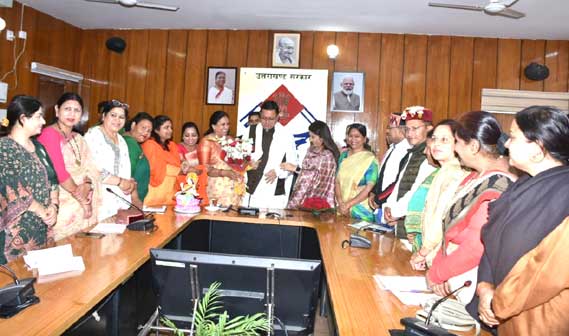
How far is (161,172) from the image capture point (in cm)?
390

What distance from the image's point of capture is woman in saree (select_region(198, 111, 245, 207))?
3.95 m

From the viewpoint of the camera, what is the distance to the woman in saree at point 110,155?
3.37 m

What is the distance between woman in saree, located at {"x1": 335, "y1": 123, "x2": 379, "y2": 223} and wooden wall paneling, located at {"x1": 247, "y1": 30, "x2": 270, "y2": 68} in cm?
238

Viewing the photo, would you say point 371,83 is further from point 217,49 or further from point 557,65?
point 557,65

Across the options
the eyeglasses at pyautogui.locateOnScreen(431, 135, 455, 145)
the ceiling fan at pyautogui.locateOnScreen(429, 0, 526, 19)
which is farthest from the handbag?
the ceiling fan at pyautogui.locateOnScreen(429, 0, 526, 19)

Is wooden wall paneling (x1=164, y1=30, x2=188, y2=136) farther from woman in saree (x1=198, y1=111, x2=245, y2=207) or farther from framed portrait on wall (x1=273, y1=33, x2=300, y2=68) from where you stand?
woman in saree (x1=198, y1=111, x2=245, y2=207)

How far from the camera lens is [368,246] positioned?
2609 mm

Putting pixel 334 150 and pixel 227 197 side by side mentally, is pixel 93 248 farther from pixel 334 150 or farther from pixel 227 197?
pixel 334 150

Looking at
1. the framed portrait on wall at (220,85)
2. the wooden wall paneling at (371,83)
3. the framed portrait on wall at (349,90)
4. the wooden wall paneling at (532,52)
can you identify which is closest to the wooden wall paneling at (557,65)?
the wooden wall paneling at (532,52)

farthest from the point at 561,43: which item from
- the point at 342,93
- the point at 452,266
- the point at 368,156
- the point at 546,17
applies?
the point at 452,266

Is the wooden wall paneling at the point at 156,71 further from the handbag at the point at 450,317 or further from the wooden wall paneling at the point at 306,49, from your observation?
the handbag at the point at 450,317

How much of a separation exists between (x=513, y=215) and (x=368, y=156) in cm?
249

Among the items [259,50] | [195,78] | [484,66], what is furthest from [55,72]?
[484,66]

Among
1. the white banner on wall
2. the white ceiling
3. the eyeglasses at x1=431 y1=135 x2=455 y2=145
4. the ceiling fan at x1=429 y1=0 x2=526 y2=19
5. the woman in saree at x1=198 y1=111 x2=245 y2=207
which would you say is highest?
the white ceiling
